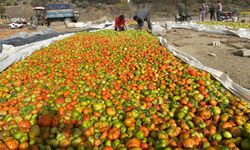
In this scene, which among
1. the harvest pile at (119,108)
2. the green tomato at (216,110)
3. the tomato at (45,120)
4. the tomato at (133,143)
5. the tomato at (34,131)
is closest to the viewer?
the tomato at (133,143)

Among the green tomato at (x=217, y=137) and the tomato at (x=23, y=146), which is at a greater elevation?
the green tomato at (x=217, y=137)

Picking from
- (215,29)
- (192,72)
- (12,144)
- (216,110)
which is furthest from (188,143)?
(215,29)

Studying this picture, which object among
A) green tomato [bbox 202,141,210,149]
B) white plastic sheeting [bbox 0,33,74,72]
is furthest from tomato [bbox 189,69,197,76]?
white plastic sheeting [bbox 0,33,74,72]

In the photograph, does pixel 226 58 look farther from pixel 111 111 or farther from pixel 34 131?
pixel 34 131

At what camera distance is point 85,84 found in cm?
579

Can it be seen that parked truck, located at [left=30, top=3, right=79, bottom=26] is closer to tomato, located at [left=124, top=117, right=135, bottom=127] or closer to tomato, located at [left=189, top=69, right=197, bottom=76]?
tomato, located at [left=189, top=69, right=197, bottom=76]

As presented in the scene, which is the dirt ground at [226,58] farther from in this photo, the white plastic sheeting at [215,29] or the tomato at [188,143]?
the tomato at [188,143]

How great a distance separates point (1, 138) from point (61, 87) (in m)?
2.03

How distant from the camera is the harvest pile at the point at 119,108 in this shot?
3567mm

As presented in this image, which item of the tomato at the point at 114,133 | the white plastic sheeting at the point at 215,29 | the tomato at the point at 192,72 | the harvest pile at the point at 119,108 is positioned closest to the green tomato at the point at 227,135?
the harvest pile at the point at 119,108

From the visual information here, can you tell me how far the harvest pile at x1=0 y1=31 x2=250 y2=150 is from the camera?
3.57 m

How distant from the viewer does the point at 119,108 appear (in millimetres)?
4562

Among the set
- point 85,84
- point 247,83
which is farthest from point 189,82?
point 85,84

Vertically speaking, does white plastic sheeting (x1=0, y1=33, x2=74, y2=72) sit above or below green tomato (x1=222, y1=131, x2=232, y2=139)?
above
